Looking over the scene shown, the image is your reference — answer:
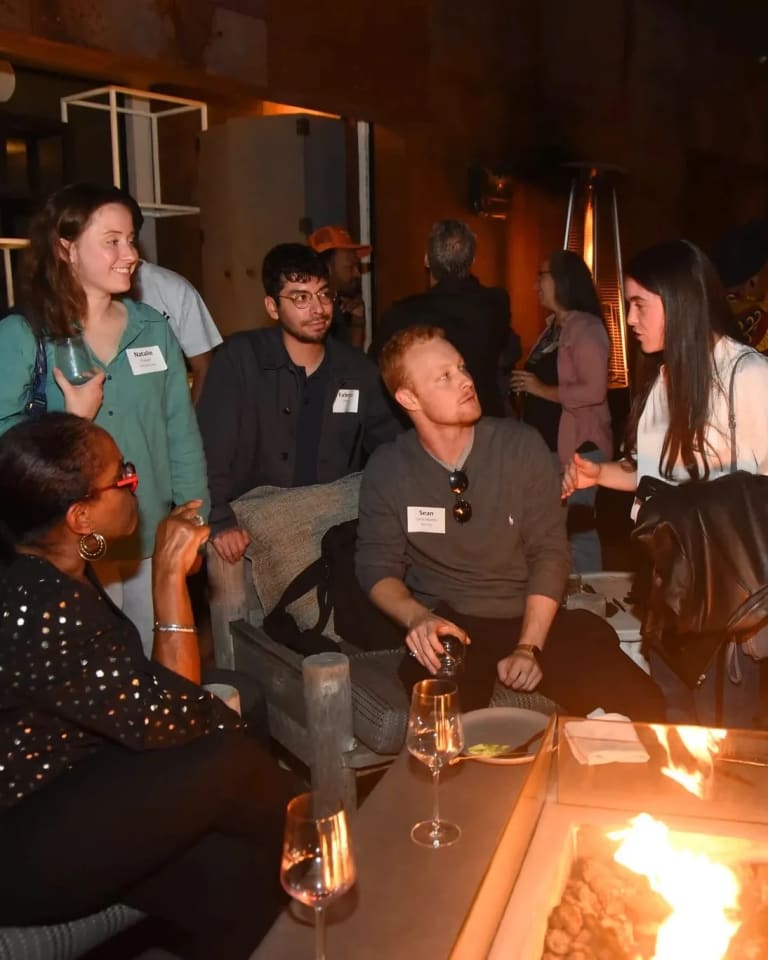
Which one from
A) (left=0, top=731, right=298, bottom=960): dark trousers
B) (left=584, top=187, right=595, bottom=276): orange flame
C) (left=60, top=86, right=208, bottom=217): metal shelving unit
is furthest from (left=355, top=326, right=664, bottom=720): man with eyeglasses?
(left=584, top=187, right=595, bottom=276): orange flame

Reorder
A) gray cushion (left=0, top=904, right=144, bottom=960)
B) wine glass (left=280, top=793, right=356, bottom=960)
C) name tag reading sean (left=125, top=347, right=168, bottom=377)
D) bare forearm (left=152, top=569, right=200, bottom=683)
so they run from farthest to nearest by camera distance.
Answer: name tag reading sean (left=125, top=347, right=168, bottom=377), bare forearm (left=152, top=569, right=200, bottom=683), gray cushion (left=0, top=904, right=144, bottom=960), wine glass (left=280, top=793, right=356, bottom=960)

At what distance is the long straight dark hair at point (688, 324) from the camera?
7.52ft

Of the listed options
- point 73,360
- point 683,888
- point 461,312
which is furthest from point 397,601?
point 461,312

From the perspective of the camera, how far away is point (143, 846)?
68.7 inches

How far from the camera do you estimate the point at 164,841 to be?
1.78 meters

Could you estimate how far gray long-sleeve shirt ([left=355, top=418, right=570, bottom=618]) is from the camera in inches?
106

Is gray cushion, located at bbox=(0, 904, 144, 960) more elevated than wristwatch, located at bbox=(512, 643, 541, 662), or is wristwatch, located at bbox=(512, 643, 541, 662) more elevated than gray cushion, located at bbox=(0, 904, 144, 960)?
wristwatch, located at bbox=(512, 643, 541, 662)

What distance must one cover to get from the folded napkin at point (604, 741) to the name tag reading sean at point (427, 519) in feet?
3.23

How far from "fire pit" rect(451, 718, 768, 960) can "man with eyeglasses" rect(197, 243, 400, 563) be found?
1.60m

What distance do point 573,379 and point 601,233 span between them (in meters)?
3.88

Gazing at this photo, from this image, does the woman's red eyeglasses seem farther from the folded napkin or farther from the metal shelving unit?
the metal shelving unit

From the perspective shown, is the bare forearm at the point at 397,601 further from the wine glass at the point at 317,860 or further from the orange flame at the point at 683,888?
the wine glass at the point at 317,860

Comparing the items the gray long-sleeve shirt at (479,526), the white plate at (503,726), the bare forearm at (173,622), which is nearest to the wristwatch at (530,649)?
the gray long-sleeve shirt at (479,526)

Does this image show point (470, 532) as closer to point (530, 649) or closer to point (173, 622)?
point (530, 649)
